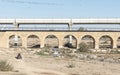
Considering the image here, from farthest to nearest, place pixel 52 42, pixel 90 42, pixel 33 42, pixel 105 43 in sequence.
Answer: pixel 33 42, pixel 105 43, pixel 52 42, pixel 90 42

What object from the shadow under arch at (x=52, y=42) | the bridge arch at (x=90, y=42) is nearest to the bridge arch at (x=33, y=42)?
the shadow under arch at (x=52, y=42)

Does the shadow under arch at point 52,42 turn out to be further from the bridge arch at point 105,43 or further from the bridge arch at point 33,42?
the bridge arch at point 105,43

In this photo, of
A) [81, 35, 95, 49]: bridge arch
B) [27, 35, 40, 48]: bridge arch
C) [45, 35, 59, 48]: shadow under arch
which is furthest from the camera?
[27, 35, 40, 48]: bridge arch

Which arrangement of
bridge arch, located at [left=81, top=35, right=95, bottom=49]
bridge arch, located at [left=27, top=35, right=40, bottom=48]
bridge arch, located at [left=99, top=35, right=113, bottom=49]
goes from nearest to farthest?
bridge arch, located at [left=99, top=35, right=113, bottom=49] < bridge arch, located at [left=81, top=35, right=95, bottom=49] < bridge arch, located at [left=27, top=35, right=40, bottom=48]

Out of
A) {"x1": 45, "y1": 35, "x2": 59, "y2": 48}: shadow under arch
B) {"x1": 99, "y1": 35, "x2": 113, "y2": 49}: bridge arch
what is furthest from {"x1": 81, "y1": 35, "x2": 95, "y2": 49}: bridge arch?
{"x1": 45, "y1": 35, "x2": 59, "y2": 48}: shadow under arch

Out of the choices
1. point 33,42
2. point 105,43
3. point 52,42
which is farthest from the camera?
point 33,42

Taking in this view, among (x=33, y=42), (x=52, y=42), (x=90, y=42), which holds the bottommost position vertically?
(x=90, y=42)

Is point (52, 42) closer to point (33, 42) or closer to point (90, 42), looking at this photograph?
point (33, 42)

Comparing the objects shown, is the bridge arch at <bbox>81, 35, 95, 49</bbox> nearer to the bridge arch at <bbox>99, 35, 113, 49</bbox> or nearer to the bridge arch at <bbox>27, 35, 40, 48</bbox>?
the bridge arch at <bbox>99, 35, 113, 49</bbox>

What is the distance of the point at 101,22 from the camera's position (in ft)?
246

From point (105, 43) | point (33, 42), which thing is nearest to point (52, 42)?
point (33, 42)

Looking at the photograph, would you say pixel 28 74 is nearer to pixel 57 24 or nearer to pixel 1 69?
pixel 1 69

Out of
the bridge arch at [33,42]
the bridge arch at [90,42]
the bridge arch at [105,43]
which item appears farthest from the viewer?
the bridge arch at [33,42]

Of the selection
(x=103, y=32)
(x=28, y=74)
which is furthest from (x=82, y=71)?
(x=103, y=32)
